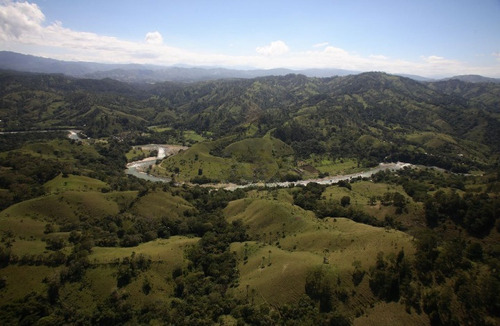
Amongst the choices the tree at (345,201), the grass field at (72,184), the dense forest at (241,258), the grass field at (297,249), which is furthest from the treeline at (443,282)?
the grass field at (72,184)

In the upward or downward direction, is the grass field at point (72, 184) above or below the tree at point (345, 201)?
above

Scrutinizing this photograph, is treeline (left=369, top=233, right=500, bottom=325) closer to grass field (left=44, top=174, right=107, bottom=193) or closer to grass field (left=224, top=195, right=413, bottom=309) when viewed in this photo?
grass field (left=224, top=195, right=413, bottom=309)

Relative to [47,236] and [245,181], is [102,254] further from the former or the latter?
[245,181]

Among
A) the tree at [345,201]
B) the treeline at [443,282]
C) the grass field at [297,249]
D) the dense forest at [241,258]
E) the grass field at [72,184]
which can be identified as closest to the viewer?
the treeline at [443,282]

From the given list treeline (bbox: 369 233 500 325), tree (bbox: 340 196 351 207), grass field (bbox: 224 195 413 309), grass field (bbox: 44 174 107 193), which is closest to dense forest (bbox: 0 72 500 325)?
treeline (bbox: 369 233 500 325)

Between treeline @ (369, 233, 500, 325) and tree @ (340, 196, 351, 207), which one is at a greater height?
treeline @ (369, 233, 500, 325)

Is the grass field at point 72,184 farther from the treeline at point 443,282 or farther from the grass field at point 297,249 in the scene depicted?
the treeline at point 443,282

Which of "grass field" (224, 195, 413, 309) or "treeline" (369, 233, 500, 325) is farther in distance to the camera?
"grass field" (224, 195, 413, 309)

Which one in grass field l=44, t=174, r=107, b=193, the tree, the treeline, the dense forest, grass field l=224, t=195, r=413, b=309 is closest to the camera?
the treeline

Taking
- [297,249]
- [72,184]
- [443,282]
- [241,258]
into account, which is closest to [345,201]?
[297,249]

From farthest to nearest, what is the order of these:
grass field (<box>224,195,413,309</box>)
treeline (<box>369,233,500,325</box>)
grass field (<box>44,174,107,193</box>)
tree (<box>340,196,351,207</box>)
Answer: grass field (<box>44,174,107,193</box>) → tree (<box>340,196,351,207</box>) → grass field (<box>224,195,413,309</box>) → treeline (<box>369,233,500,325</box>)

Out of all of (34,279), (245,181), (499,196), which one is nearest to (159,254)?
(34,279)
